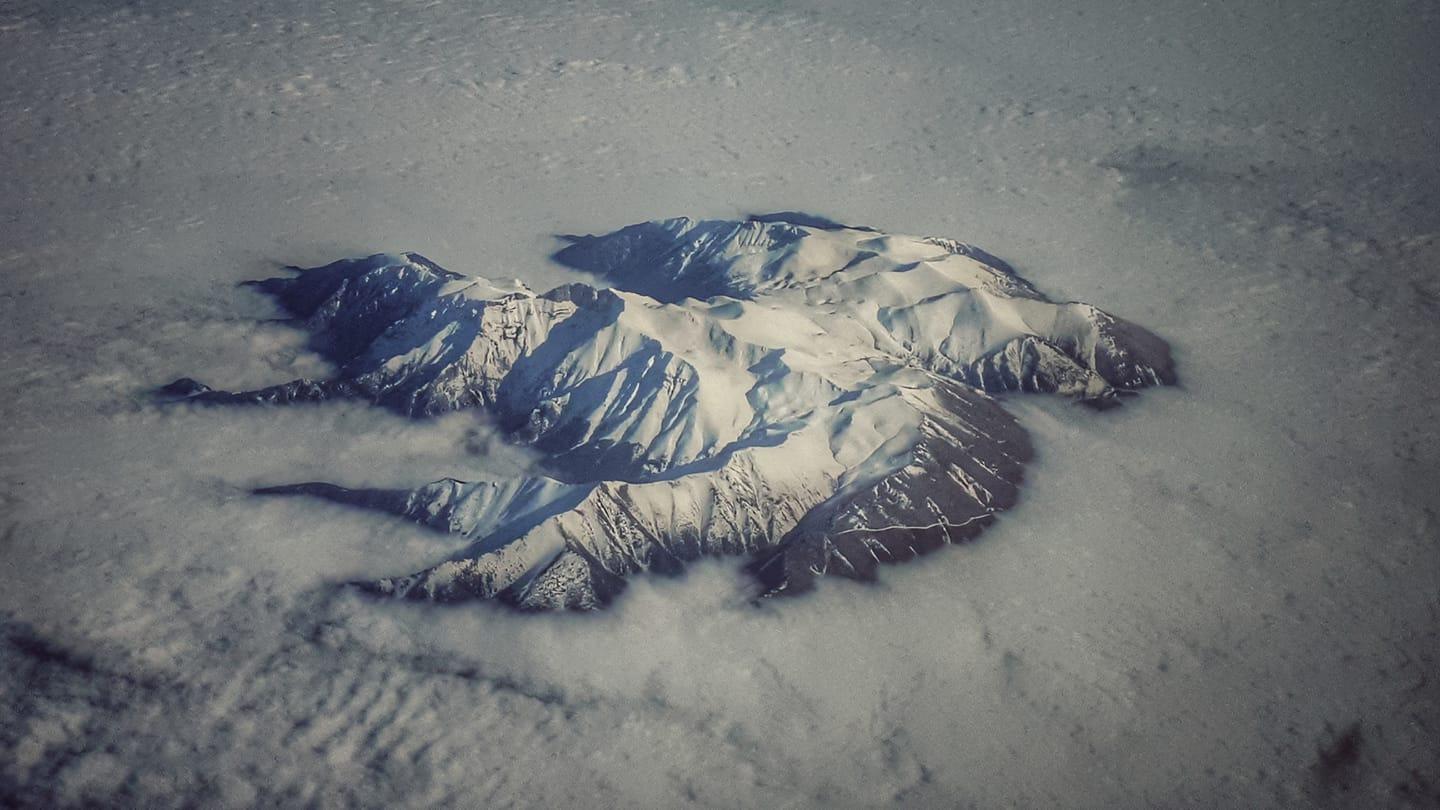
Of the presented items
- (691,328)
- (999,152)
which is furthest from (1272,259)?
(691,328)

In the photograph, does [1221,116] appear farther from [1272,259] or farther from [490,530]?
[490,530]

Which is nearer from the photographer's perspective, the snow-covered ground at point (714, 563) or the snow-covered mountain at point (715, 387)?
the snow-covered ground at point (714, 563)

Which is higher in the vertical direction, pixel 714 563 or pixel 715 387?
pixel 715 387

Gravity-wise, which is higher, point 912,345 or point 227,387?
point 912,345

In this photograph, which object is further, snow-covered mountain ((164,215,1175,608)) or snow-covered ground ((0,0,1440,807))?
snow-covered mountain ((164,215,1175,608))

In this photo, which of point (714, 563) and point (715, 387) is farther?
point (715, 387)
